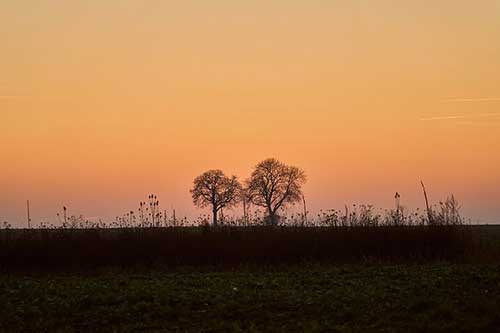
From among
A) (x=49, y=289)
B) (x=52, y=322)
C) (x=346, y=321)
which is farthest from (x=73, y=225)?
(x=346, y=321)

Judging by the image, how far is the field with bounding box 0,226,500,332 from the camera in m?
13.4

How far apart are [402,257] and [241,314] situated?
1222 centimetres

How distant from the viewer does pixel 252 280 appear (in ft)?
58.1

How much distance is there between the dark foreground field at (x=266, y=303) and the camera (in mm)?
13023

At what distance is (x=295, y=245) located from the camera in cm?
2589

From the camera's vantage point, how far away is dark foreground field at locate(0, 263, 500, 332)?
13023 mm

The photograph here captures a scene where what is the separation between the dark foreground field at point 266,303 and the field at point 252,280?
25mm

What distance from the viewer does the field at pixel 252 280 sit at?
1342 centimetres

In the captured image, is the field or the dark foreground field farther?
the field

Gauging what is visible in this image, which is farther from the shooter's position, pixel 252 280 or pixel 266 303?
pixel 252 280

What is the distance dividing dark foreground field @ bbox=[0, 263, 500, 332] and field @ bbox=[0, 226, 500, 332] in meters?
0.02

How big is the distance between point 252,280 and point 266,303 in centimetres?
316

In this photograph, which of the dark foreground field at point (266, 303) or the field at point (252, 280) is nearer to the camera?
the dark foreground field at point (266, 303)

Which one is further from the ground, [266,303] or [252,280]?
[252,280]
